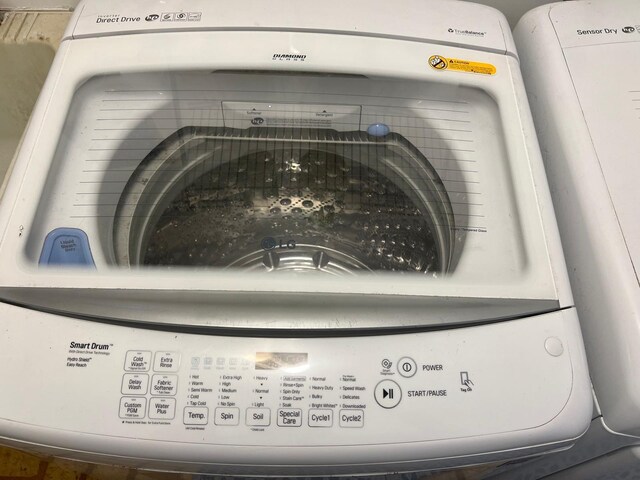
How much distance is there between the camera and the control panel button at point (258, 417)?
52 cm

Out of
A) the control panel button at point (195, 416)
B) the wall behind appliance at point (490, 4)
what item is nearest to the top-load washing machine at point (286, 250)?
the control panel button at point (195, 416)

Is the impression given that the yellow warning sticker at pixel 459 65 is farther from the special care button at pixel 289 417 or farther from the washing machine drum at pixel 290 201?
the special care button at pixel 289 417

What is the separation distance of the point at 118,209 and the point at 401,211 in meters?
0.38

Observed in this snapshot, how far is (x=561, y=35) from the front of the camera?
835 millimetres

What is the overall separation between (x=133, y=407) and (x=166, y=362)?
0.17 ft

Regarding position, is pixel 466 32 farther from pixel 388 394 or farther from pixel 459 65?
pixel 388 394

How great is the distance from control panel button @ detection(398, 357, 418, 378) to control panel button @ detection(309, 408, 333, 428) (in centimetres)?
8

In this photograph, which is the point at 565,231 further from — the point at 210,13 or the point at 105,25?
the point at 105,25

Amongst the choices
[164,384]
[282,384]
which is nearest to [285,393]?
[282,384]

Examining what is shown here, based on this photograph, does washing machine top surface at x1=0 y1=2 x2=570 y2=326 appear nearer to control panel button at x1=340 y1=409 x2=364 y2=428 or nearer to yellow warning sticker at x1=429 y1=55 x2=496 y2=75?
yellow warning sticker at x1=429 y1=55 x2=496 y2=75

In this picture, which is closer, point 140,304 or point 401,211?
point 140,304

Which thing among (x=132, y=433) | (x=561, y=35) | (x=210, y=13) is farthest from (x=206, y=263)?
(x=561, y=35)

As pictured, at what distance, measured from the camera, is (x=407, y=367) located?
550 mm

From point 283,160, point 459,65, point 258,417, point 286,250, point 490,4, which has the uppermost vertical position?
point 490,4
